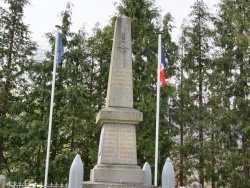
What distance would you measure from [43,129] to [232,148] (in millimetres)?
10080

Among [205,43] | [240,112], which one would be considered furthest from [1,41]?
[240,112]

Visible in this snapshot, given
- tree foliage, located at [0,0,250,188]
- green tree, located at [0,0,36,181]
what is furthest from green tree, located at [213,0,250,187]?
green tree, located at [0,0,36,181]

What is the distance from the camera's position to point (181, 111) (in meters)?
21.5

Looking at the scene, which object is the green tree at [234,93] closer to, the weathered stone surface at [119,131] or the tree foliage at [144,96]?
the tree foliage at [144,96]

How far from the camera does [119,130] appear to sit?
868 cm

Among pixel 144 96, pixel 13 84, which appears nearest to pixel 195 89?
pixel 144 96

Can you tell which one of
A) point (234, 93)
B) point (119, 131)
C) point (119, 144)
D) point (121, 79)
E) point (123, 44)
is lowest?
point (119, 144)

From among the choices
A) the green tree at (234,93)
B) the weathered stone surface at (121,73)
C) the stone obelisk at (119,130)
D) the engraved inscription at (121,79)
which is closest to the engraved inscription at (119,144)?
the stone obelisk at (119,130)

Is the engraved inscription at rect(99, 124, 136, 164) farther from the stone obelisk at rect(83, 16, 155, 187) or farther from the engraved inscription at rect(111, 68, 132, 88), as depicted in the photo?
the engraved inscription at rect(111, 68, 132, 88)

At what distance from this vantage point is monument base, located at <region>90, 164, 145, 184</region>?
8.14m

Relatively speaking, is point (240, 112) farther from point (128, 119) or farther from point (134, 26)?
point (128, 119)

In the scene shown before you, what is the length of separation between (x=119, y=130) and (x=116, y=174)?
3.47ft

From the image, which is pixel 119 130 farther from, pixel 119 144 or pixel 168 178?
pixel 168 178

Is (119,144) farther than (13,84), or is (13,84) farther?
(13,84)
